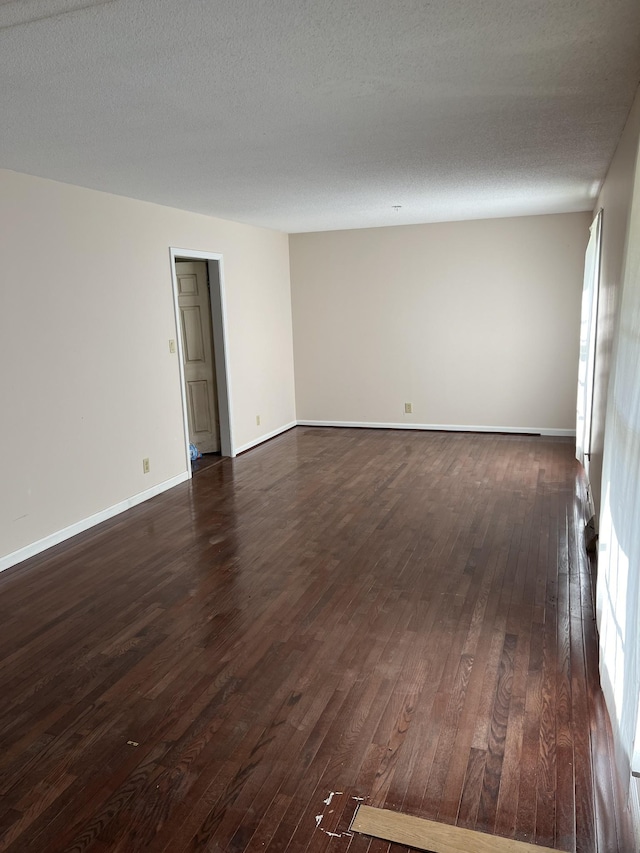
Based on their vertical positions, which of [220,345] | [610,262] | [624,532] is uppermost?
[610,262]

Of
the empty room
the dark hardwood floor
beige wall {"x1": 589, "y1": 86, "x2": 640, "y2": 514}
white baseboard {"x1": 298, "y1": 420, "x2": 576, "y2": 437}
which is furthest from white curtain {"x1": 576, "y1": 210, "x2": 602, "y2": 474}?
white baseboard {"x1": 298, "y1": 420, "x2": 576, "y2": 437}

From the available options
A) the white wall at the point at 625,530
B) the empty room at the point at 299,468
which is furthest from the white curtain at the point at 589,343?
the white wall at the point at 625,530

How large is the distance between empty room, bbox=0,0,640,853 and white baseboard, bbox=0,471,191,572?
0.03m

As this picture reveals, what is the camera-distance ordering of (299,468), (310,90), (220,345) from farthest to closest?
(220,345), (299,468), (310,90)

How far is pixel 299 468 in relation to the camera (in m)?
6.01

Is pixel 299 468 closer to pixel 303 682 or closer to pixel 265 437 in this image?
pixel 265 437

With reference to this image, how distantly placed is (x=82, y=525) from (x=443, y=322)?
463cm

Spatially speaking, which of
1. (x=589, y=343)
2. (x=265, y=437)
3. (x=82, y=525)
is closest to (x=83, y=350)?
(x=82, y=525)

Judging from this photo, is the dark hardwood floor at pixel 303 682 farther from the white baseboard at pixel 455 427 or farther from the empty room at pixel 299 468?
the white baseboard at pixel 455 427

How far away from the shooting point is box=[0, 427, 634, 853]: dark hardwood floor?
1923 mm

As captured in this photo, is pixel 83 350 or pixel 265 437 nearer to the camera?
pixel 83 350

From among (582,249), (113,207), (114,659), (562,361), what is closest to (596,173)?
(582,249)

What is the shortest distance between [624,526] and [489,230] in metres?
5.62

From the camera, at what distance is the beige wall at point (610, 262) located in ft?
9.58
